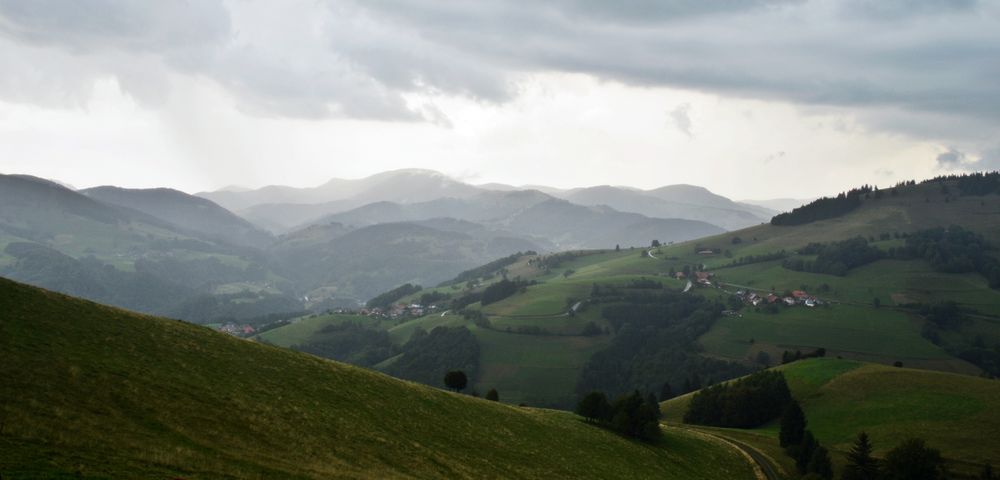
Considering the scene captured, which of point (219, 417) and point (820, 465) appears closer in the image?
point (219, 417)

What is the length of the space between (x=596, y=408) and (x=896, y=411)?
164 feet

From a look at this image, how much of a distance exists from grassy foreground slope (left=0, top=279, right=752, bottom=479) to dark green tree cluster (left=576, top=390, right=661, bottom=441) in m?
8.45

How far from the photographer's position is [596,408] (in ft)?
263

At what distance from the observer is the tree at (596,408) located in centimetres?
8006

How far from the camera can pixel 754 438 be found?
93.2 m

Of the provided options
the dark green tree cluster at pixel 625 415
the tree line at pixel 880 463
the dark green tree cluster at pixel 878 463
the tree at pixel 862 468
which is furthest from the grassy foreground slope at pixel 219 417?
the dark green tree cluster at pixel 878 463

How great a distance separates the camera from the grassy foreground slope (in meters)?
30.2

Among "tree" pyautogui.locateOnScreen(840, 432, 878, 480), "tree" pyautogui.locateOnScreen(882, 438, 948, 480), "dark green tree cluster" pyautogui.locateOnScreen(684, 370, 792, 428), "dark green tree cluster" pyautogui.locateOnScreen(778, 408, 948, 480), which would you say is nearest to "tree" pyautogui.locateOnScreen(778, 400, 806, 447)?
"dark green tree cluster" pyautogui.locateOnScreen(778, 408, 948, 480)

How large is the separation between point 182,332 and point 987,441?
96764 mm

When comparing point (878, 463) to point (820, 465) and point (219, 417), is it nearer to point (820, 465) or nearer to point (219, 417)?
point (820, 465)

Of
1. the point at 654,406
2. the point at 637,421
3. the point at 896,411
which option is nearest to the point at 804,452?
the point at 654,406

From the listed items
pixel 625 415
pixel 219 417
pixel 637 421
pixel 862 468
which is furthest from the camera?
pixel 637 421

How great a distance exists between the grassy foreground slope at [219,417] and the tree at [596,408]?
12889 mm

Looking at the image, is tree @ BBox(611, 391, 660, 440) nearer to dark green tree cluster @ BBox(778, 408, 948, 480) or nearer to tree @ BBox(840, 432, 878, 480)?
dark green tree cluster @ BBox(778, 408, 948, 480)
